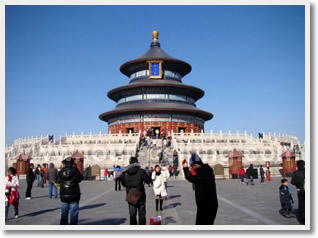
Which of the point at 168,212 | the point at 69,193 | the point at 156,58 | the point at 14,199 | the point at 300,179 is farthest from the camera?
the point at 156,58

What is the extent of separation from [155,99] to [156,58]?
6341 mm

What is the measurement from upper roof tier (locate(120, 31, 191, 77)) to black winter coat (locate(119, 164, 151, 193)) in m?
41.6

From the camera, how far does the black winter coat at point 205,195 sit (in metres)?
5.96

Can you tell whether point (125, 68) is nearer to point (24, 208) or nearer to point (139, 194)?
point (24, 208)

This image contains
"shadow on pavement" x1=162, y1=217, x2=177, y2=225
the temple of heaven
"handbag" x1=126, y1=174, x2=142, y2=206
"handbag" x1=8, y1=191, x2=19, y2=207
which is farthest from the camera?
the temple of heaven

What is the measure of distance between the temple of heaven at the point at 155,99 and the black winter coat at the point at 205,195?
3431 centimetres

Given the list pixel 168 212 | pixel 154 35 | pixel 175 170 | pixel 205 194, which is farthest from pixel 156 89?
pixel 205 194

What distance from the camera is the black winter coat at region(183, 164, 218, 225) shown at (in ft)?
19.6

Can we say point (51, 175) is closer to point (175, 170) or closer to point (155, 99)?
point (175, 170)

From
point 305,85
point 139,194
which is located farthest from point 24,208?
point 305,85

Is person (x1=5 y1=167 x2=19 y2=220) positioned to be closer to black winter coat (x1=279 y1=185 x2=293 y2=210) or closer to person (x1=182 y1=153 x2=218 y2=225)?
person (x1=182 y1=153 x2=218 y2=225)

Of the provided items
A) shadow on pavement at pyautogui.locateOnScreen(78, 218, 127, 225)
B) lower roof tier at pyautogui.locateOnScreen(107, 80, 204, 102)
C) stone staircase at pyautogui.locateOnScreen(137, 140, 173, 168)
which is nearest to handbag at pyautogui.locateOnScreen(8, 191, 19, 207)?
shadow on pavement at pyautogui.locateOnScreen(78, 218, 127, 225)

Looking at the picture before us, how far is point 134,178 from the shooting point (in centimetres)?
708

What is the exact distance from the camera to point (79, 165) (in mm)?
21953
